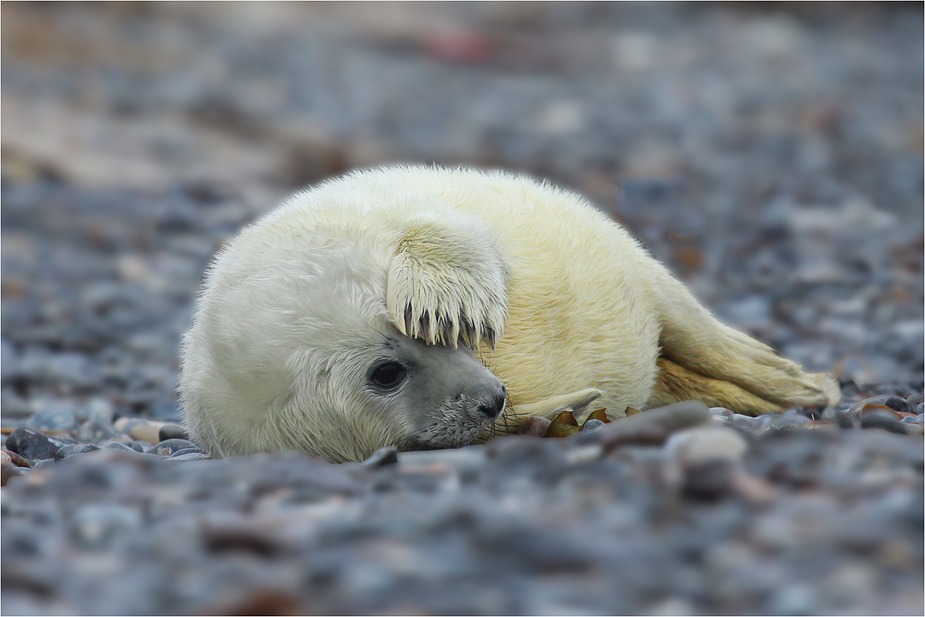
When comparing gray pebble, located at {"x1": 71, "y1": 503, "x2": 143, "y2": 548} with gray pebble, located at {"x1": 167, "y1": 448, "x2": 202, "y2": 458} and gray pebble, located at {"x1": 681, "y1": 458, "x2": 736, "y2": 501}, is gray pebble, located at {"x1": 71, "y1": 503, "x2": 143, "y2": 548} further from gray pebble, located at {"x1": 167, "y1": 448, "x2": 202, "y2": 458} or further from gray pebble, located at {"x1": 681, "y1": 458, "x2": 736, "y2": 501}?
gray pebble, located at {"x1": 167, "y1": 448, "x2": 202, "y2": 458}

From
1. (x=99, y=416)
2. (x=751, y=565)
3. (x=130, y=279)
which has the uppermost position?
(x=130, y=279)

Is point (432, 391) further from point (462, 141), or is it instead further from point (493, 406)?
point (462, 141)

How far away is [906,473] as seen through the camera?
2121 millimetres

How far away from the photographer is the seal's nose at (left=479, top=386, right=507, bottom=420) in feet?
9.41

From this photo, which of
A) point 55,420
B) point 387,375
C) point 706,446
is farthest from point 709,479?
point 55,420

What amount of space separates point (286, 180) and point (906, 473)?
→ 7.61m

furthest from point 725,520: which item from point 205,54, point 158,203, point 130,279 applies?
point 205,54

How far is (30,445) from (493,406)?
1971 mm

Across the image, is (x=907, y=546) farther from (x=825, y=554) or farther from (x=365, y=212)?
(x=365, y=212)

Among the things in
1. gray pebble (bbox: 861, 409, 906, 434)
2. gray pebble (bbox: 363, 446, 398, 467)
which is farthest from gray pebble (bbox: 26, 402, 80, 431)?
gray pebble (bbox: 861, 409, 906, 434)

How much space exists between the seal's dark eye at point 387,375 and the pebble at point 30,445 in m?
1.54

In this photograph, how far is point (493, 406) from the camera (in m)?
2.88

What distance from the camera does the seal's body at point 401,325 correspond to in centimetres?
293

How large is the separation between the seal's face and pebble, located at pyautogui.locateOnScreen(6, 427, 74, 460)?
156 centimetres
